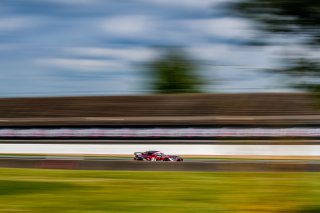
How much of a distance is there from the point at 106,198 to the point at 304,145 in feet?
12.9

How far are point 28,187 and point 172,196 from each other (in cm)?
292

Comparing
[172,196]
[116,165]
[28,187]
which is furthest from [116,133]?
[172,196]

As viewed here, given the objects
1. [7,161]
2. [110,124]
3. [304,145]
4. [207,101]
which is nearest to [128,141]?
[110,124]

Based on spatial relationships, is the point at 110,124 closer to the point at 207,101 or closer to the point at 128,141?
the point at 128,141

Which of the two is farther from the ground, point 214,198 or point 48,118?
point 48,118

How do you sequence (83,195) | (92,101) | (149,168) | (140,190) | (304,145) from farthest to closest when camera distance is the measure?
1. (92,101)
2. (149,168)
3. (140,190)
4. (83,195)
5. (304,145)

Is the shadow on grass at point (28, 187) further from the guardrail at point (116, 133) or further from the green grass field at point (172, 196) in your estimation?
the guardrail at point (116, 133)

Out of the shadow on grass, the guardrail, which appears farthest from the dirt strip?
the guardrail

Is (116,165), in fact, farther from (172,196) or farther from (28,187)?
(172,196)

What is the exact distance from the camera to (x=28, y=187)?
11.4m

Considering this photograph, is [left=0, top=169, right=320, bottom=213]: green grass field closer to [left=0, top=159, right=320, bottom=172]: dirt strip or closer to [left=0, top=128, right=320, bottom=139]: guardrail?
[left=0, top=159, right=320, bottom=172]: dirt strip

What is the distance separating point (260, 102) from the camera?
47.9 meters

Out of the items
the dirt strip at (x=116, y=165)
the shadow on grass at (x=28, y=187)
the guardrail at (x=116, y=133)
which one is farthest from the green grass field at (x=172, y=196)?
the guardrail at (x=116, y=133)

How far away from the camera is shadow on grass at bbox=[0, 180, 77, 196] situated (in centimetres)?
1069
